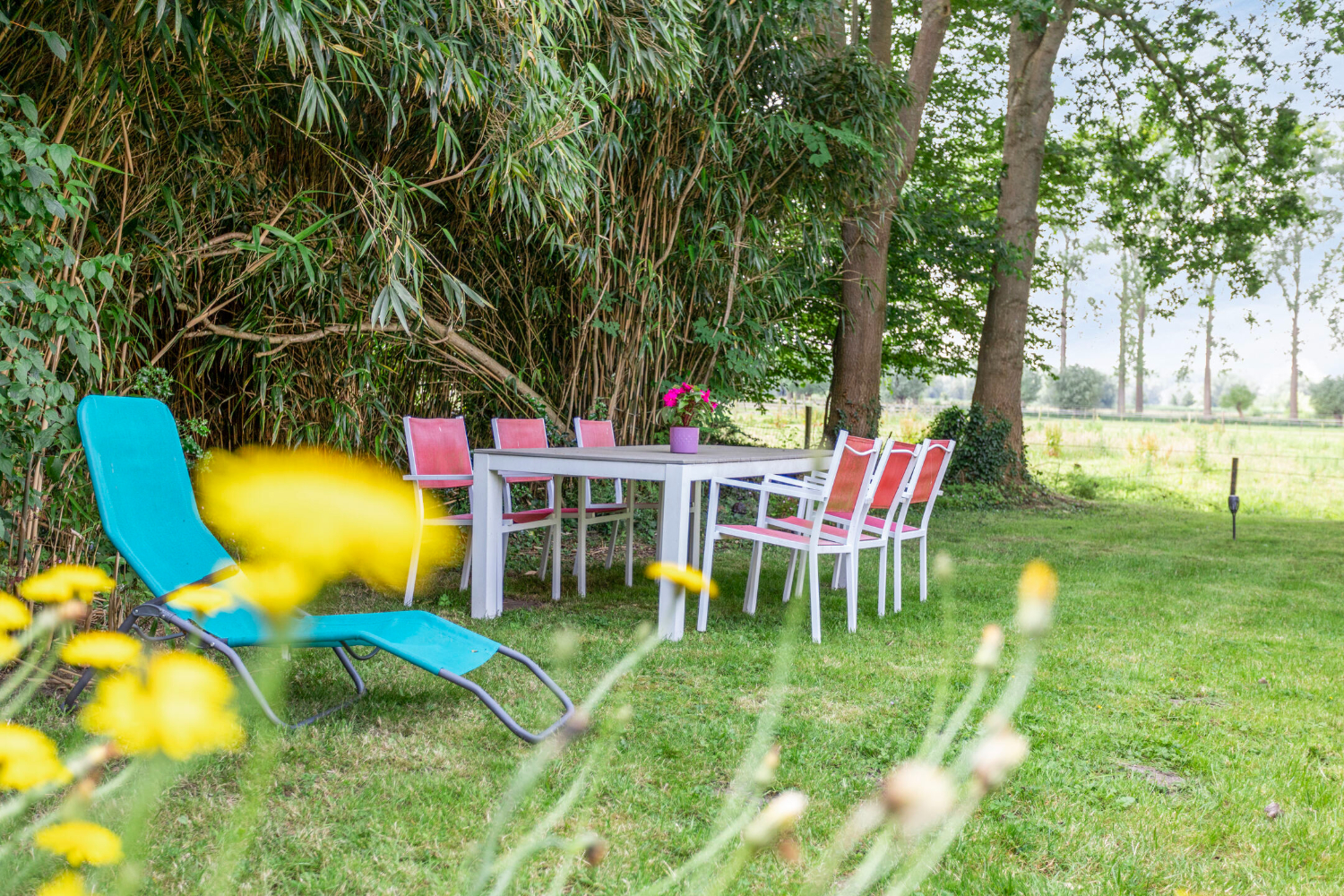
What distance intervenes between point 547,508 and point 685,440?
108 centimetres

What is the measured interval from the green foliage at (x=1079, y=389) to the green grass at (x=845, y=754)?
153 feet

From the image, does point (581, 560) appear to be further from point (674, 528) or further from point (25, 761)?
point (25, 761)

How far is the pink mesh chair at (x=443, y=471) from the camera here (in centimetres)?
439

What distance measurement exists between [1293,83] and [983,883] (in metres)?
11.2

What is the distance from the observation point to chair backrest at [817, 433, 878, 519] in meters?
3.93

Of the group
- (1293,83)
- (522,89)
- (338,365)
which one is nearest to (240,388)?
(338,365)

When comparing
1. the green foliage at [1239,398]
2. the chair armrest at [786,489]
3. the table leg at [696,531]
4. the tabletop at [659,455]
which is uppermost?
the green foliage at [1239,398]

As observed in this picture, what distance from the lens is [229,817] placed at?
6.48 feet

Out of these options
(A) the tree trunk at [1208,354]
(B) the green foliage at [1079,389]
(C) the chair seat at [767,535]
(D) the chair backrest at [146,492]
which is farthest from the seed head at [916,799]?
(B) the green foliage at [1079,389]

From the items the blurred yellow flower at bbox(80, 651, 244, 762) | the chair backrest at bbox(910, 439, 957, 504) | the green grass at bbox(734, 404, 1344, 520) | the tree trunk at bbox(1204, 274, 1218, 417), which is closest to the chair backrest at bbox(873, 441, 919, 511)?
the chair backrest at bbox(910, 439, 957, 504)

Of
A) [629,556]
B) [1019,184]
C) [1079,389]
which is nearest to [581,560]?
[629,556]

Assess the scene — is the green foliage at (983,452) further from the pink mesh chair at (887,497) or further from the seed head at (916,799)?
the seed head at (916,799)

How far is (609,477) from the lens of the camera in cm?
388

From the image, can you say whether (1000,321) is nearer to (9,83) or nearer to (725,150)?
(725,150)
